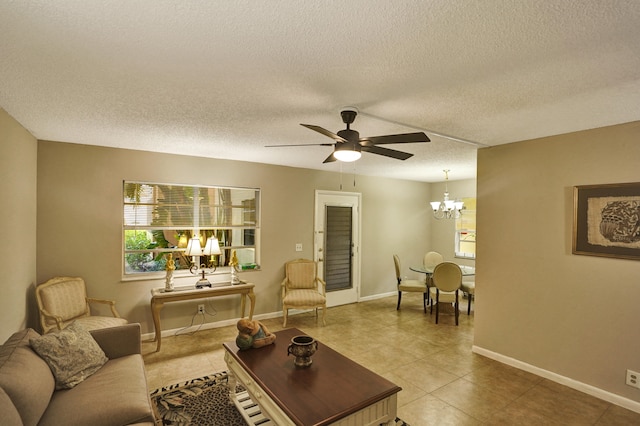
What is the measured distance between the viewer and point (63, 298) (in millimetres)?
3350

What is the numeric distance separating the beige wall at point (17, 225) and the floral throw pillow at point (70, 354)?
0.81 meters

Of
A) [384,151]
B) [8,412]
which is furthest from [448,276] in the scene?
[8,412]

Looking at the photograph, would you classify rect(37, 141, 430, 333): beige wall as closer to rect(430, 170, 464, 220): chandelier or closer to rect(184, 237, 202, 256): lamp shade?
rect(184, 237, 202, 256): lamp shade

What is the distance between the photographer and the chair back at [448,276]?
4.80 m

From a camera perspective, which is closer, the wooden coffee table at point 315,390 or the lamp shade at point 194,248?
the wooden coffee table at point 315,390

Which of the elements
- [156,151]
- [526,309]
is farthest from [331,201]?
[526,309]

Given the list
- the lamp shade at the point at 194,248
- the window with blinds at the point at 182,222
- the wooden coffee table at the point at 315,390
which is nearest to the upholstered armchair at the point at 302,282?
the window with blinds at the point at 182,222

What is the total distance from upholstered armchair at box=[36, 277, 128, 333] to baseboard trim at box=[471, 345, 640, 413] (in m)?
4.20

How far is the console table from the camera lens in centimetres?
375

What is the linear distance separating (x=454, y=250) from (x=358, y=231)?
229 cm

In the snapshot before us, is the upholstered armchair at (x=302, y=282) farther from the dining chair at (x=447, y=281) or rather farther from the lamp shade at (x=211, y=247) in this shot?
the dining chair at (x=447, y=281)

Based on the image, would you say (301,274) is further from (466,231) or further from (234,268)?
(466,231)

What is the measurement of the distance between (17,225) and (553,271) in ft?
17.3

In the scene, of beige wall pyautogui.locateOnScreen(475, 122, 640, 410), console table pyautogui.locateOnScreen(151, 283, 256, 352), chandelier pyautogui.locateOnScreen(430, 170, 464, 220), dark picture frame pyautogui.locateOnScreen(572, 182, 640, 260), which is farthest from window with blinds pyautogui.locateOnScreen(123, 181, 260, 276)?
dark picture frame pyautogui.locateOnScreen(572, 182, 640, 260)
